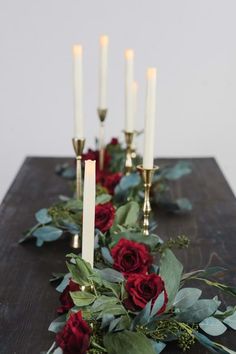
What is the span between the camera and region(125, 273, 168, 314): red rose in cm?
104

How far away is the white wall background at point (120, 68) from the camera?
305 cm

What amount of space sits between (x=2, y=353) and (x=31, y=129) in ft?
Answer: 7.35

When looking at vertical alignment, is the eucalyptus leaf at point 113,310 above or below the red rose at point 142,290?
below

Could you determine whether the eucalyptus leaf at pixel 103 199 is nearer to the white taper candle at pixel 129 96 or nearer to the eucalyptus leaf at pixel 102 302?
the white taper candle at pixel 129 96

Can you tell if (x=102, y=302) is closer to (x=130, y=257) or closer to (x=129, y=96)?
(x=130, y=257)

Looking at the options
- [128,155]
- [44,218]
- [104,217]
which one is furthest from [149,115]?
[128,155]

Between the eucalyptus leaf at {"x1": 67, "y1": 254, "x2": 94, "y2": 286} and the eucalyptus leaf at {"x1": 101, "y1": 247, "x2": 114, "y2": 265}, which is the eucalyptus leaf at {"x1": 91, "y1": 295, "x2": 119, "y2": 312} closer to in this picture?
the eucalyptus leaf at {"x1": 67, "y1": 254, "x2": 94, "y2": 286}

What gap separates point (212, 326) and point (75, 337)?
0.23 meters

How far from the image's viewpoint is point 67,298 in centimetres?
111

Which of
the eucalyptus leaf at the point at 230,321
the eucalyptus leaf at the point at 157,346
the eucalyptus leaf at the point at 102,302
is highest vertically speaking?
the eucalyptus leaf at the point at 102,302

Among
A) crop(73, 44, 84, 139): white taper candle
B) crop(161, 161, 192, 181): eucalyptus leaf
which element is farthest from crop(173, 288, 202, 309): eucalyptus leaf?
crop(161, 161, 192, 181): eucalyptus leaf

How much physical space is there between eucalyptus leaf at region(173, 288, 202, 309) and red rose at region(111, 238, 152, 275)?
113 millimetres

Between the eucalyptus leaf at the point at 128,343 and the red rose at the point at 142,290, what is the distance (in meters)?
0.06

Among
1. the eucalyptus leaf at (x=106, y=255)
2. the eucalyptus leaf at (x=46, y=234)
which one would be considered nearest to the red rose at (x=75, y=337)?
the eucalyptus leaf at (x=106, y=255)
